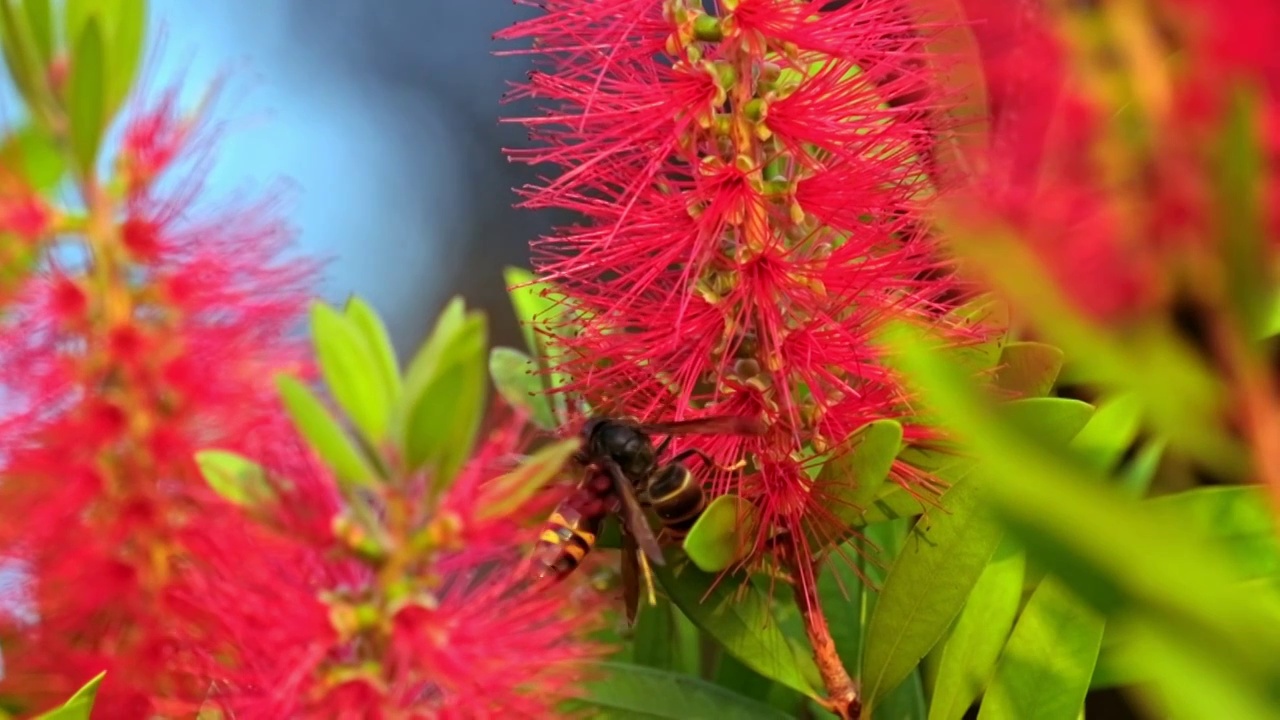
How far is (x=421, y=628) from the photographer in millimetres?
418

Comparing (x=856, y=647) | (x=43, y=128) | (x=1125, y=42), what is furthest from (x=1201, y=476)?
(x=43, y=128)

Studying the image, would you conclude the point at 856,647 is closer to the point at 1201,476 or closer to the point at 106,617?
the point at 1201,476

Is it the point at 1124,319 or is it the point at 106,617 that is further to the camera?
the point at 106,617

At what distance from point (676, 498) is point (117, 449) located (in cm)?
27

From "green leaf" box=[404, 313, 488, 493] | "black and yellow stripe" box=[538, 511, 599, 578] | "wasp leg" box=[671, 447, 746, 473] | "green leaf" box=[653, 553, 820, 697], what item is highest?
"green leaf" box=[404, 313, 488, 493]

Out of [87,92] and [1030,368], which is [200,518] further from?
[1030,368]

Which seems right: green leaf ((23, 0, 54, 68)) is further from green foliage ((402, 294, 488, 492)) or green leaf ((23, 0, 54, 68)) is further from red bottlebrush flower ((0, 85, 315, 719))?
green foliage ((402, 294, 488, 492))

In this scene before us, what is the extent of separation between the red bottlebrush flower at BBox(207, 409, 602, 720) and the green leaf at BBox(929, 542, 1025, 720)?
0.16 meters

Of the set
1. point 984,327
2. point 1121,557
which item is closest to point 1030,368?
point 984,327

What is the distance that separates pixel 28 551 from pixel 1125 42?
1.73ft

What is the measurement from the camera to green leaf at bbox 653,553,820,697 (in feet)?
1.77

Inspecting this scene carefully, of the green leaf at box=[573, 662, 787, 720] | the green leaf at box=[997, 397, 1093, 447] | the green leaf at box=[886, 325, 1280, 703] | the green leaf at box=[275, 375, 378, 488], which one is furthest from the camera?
the green leaf at box=[573, 662, 787, 720]

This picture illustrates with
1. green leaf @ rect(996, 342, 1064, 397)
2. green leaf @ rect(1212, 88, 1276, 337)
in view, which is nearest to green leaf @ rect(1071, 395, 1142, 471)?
green leaf @ rect(996, 342, 1064, 397)

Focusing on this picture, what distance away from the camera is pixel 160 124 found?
60 centimetres
